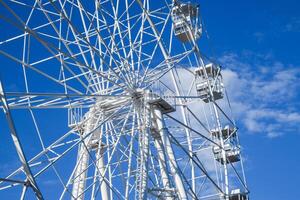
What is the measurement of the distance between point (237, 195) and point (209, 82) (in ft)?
15.8

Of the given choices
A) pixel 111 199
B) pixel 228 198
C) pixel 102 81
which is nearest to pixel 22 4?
pixel 102 81

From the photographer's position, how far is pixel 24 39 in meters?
17.2

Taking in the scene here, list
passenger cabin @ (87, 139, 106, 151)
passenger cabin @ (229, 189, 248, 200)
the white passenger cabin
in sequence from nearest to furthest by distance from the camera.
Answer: passenger cabin @ (87, 139, 106, 151) < passenger cabin @ (229, 189, 248, 200) < the white passenger cabin

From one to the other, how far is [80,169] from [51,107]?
8.71 feet

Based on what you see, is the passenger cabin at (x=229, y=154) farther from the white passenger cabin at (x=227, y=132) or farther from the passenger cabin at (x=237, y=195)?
the passenger cabin at (x=237, y=195)

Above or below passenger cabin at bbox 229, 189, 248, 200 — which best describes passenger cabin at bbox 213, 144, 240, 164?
above

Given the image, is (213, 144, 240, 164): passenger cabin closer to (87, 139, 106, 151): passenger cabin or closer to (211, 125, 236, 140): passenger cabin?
(211, 125, 236, 140): passenger cabin

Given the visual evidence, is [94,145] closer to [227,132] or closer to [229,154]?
[229,154]

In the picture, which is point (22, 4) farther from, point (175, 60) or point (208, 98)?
point (208, 98)

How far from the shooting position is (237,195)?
23.5m

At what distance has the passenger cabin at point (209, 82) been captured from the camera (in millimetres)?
23531

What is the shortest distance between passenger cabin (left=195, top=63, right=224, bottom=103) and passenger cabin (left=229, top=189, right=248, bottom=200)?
156 inches

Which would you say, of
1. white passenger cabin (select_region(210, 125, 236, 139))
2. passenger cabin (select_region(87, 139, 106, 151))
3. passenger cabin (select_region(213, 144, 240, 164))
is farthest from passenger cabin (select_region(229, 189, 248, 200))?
passenger cabin (select_region(87, 139, 106, 151))

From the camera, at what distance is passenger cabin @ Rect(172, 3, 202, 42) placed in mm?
22734
